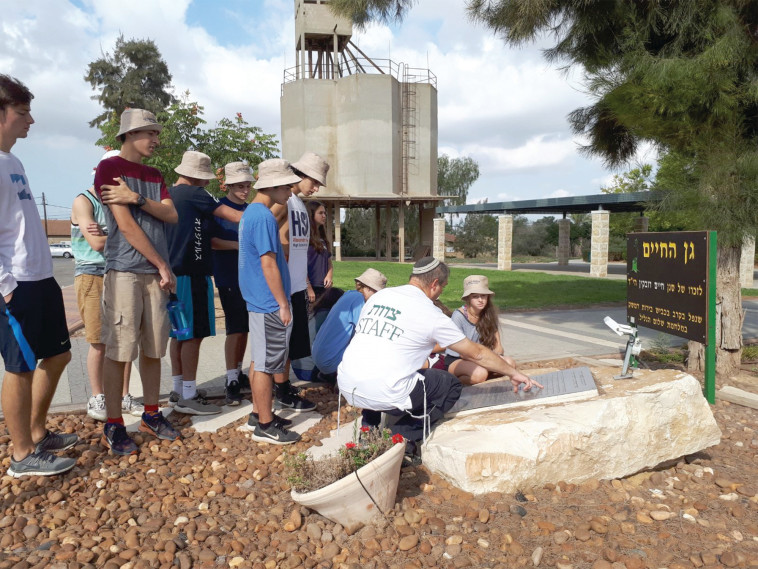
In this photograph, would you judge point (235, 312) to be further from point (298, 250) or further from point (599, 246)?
point (599, 246)

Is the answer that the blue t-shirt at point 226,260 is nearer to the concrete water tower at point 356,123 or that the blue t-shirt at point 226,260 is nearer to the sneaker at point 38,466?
the sneaker at point 38,466

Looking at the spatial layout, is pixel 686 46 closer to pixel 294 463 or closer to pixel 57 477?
pixel 294 463

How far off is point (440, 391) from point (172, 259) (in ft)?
7.33

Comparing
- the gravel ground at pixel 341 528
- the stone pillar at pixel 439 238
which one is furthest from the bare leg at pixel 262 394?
the stone pillar at pixel 439 238

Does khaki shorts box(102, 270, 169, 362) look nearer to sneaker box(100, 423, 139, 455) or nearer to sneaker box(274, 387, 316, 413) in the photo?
sneaker box(100, 423, 139, 455)

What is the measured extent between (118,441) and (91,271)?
1.30m

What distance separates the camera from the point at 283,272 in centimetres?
385

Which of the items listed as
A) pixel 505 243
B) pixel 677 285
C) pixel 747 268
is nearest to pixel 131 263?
pixel 677 285

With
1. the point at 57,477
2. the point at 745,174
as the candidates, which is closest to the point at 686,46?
the point at 745,174

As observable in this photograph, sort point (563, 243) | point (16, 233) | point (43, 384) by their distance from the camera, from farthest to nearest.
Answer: point (563, 243) → point (43, 384) → point (16, 233)

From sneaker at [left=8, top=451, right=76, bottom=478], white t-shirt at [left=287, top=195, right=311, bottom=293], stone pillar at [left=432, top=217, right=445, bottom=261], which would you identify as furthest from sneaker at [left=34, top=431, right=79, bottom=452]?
stone pillar at [left=432, top=217, right=445, bottom=261]

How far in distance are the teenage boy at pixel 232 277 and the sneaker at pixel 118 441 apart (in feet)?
3.68

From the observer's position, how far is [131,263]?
3484 millimetres

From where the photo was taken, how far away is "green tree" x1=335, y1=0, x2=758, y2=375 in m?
5.13
